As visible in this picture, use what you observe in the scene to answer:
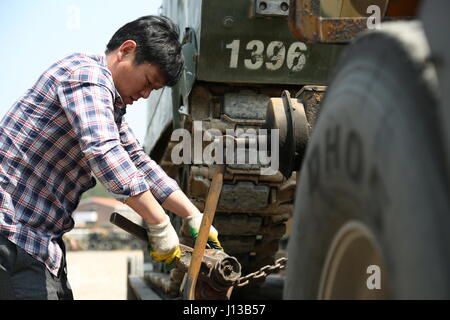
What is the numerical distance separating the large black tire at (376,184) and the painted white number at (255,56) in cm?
298

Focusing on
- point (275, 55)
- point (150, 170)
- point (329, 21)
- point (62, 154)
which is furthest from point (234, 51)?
point (62, 154)

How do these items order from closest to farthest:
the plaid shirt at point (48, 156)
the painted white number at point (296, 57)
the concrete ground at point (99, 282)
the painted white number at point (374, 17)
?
the painted white number at point (374, 17) < the plaid shirt at point (48, 156) < the painted white number at point (296, 57) < the concrete ground at point (99, 282)

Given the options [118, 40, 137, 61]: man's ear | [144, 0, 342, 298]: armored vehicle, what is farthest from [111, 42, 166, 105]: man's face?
[144, 0, 342, 298]: armored vehicle

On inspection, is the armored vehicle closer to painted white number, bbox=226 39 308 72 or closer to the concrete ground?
painted white number, bbox=226 39 308 72

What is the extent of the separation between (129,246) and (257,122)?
92.7ft

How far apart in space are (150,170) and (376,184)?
6.23 feet

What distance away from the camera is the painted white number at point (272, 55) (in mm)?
4363

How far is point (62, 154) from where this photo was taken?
98.1 inches

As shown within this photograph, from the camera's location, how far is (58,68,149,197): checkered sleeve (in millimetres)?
2221

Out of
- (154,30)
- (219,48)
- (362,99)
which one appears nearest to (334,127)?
(362,99)

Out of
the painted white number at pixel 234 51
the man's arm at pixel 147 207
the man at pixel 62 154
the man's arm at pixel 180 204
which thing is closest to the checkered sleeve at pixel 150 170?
the man's arm at pixel 180 204

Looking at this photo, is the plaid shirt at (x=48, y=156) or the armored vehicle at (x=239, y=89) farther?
the armored vehicle at (x=239, y=89)

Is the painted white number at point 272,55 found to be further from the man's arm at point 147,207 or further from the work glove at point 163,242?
the man's arm at point 147,207

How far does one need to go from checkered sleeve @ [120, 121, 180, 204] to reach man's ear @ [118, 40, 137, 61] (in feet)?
1.18
